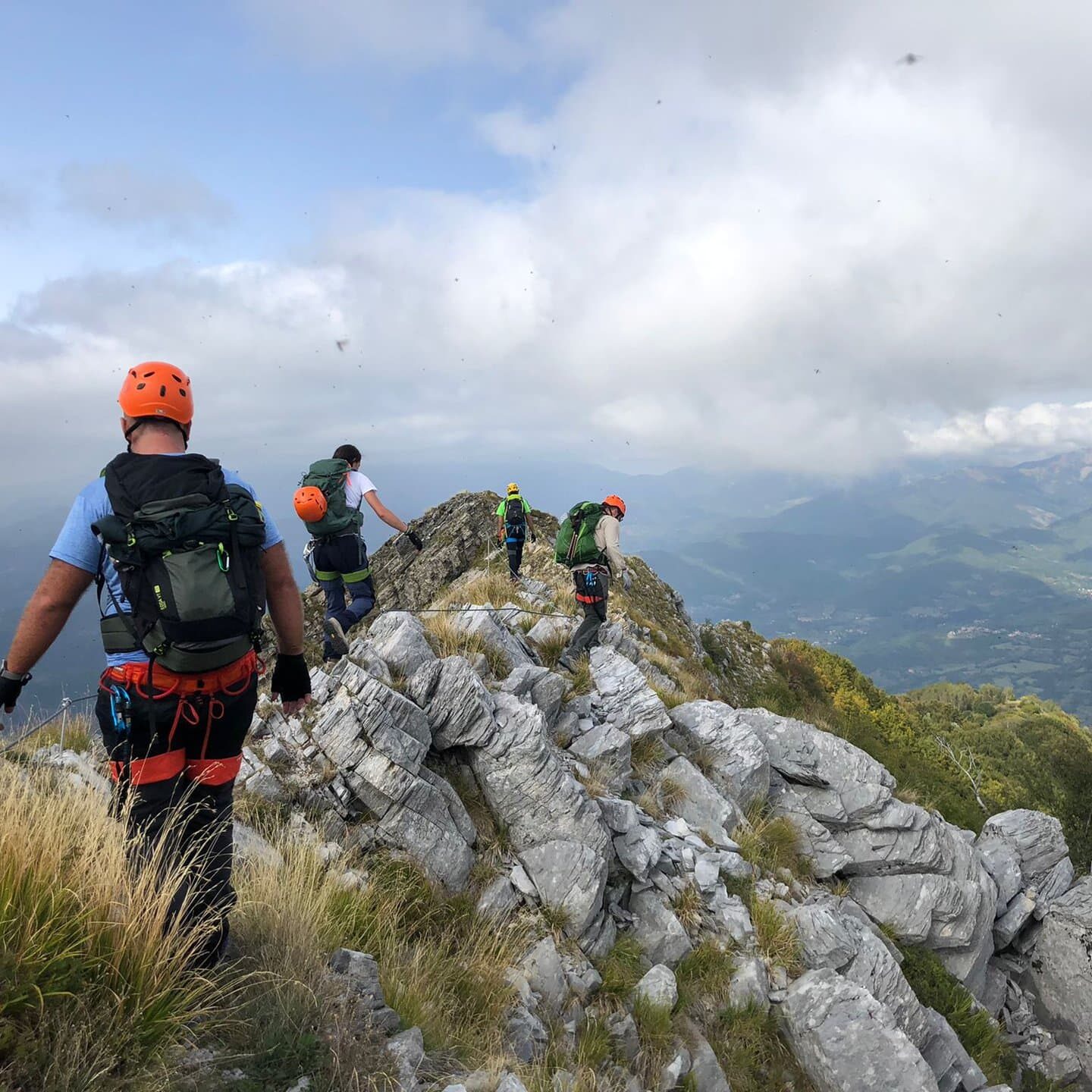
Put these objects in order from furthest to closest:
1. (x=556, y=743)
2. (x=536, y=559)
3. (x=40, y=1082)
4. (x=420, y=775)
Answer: (x=536, y=559) → (x=556, y=743) → (x=420, y=775) → (x=40, y=1082)

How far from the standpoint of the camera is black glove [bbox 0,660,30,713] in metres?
3.34

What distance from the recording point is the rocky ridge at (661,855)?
571 centimetres

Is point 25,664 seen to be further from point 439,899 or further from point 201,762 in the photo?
point 439,899

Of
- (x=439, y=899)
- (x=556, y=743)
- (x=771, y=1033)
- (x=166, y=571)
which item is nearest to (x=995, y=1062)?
(x=771, y=1033)

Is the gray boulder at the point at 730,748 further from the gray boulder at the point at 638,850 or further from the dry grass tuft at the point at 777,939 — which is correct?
the gray boulder at the point at 638,850

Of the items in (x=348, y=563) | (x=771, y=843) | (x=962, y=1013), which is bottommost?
(x=962, y=1013)

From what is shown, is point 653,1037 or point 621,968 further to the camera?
point 621,968

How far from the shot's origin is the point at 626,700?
992cm

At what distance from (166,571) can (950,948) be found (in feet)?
42.4

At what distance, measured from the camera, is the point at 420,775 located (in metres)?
6.52

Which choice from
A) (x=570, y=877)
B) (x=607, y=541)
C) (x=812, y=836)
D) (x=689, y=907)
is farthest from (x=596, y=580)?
(x=570, y=877)

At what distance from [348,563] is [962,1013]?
11074mm

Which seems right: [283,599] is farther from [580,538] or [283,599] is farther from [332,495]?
[580,538]

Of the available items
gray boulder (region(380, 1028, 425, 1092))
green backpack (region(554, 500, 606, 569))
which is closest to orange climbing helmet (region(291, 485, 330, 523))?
green backpack (region(554, 500, 606, 569))
